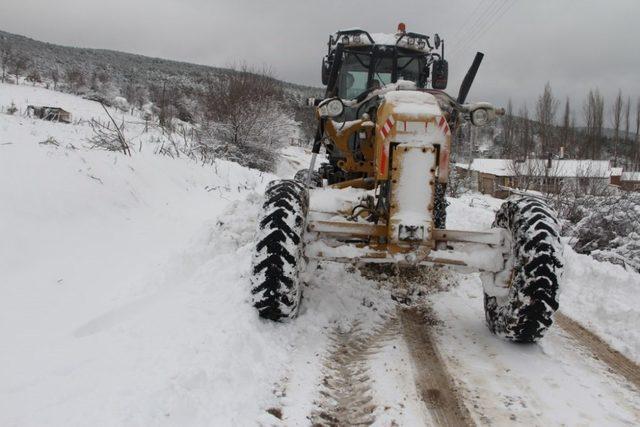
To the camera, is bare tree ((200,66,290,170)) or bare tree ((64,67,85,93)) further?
bare tree ((64,67,85,93))

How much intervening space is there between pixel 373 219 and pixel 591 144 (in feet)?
198

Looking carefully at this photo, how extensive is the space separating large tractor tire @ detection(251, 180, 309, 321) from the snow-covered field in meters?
0.19

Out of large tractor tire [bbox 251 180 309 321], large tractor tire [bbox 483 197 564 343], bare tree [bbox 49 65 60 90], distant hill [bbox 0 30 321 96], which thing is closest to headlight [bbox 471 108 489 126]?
large tractor tire [bbox 483 197 564 343]

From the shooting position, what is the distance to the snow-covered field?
2.91 metres

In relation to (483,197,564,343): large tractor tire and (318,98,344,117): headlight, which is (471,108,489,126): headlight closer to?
(483,197,564,343): large tractor tire

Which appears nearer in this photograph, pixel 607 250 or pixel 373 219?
pixel 373 219

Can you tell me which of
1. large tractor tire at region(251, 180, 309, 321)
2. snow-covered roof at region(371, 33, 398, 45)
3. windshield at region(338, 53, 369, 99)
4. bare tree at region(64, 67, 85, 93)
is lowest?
large tractor tire at region(251, 180, 309, 321)

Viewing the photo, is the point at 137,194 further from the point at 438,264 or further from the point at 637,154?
the point at 637,154

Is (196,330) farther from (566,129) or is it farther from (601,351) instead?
(566,129)

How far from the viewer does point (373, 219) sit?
4.87m

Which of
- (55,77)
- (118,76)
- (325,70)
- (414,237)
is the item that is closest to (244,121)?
(325,70)

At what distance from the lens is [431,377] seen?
3.59 m

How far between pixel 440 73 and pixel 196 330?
5216 mm

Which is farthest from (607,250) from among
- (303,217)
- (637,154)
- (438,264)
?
(637,154)
